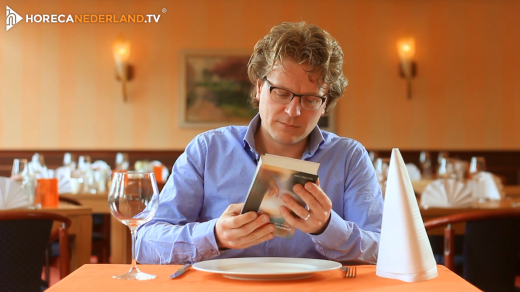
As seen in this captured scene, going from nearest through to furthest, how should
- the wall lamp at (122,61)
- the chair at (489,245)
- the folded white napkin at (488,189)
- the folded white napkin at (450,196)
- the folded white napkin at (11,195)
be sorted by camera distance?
1. the chair at (489,245)
2. the folded white napkin at (11,195)
3. the folded white napkin at (450,196)
4. the folded white napkin at (488,189)
5. the wall lamp at (122,61)

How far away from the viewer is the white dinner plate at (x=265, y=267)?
1197 millimetres

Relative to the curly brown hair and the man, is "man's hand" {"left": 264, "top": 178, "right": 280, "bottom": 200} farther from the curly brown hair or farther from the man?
the curly brown hair

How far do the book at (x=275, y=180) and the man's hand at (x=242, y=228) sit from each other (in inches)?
0.7

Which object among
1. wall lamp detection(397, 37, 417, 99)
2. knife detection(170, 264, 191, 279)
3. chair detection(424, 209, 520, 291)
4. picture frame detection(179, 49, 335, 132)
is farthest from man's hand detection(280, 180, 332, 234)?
wall lamp detection(397, 37, 417, 99)

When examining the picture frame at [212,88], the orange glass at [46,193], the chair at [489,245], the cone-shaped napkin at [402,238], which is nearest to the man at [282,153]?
the cone-shaped napkin at [402,238]

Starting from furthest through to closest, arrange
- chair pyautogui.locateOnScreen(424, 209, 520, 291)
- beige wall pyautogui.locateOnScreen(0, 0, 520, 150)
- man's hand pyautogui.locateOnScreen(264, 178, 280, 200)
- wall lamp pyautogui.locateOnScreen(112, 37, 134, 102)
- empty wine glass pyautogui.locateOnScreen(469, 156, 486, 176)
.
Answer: beige wall pyautogui.locateOnScreen(0, 0, 520, 150)
wall lamp pyautogui.locateOnScreen(112, 37, 134, 102)
empty wine glass pyautogui.locateOnScreen(469, 156, 486, 176)
chair pyautogui.locateOnScreen(424, 209, 520, 291)
man's hand pyautogui.locateOnScreen(264, 178, 280, 200)

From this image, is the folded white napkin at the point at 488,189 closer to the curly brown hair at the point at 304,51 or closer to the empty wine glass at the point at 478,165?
the empty wine glass at the point at 478,165

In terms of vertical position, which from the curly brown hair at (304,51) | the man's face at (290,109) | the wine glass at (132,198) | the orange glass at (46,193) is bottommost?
the orange glass at (46,193)

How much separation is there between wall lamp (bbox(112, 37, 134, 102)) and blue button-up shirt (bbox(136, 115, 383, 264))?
537 cm

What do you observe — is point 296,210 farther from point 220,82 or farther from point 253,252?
point 220,82

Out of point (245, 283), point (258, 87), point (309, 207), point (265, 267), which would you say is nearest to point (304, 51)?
point (258, 87)

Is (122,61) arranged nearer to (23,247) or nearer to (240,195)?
(23,247)

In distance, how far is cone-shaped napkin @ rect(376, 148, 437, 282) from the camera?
121cm

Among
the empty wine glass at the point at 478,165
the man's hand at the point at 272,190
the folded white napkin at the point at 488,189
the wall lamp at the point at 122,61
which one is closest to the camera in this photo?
the man's hand at the point at 272,190
